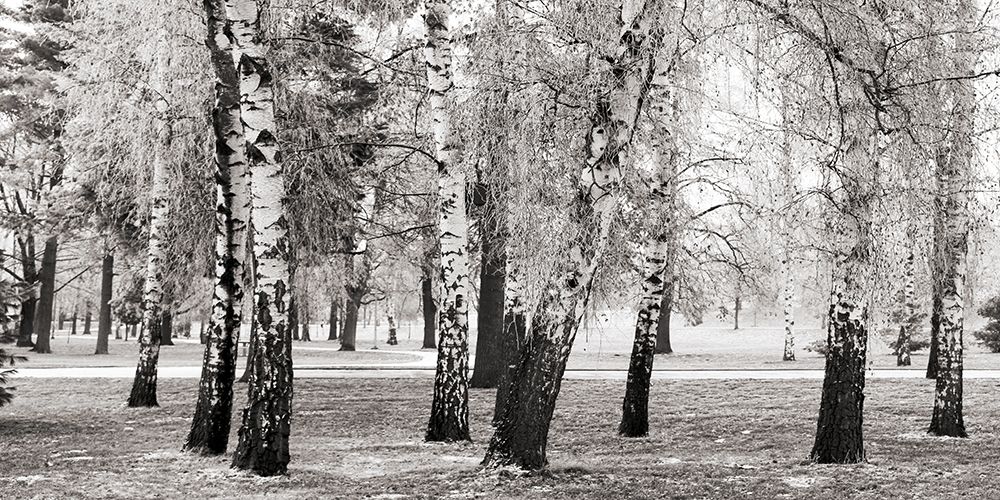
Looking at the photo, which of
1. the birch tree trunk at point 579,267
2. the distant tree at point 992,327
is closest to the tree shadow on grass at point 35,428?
the birch tree trunk at point 579,267

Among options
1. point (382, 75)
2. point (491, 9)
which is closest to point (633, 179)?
point (491, 9)

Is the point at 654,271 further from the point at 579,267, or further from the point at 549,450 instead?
the point at 579,267

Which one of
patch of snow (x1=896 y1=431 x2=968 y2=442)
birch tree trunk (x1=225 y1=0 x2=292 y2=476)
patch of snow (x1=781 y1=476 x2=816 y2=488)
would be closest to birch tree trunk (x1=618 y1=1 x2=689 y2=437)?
patch of snow (x1=781 y1=476 x2=816 y2=488)

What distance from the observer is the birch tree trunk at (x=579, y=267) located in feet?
25.1

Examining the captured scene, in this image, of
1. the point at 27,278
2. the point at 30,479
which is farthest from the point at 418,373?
the point at 27,278

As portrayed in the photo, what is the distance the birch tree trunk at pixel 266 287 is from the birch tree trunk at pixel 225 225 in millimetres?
932

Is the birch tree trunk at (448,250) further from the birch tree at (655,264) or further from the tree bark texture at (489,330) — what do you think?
the tree bark texture at (489,330)

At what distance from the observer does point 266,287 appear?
8.20m

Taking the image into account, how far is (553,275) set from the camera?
7.81 m

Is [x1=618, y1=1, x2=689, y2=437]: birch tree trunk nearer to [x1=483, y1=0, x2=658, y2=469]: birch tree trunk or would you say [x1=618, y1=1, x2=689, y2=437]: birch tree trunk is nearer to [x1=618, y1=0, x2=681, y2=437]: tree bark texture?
[x1=618, y1=0, x2=681, y2=437]: tree bark texture

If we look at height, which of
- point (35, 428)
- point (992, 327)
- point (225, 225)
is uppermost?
point (225, 225)

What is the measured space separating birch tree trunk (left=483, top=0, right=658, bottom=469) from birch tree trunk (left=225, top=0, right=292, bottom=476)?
2063 millimetres

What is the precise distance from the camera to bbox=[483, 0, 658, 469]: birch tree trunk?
7.65 m

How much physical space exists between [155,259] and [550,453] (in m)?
7.90
